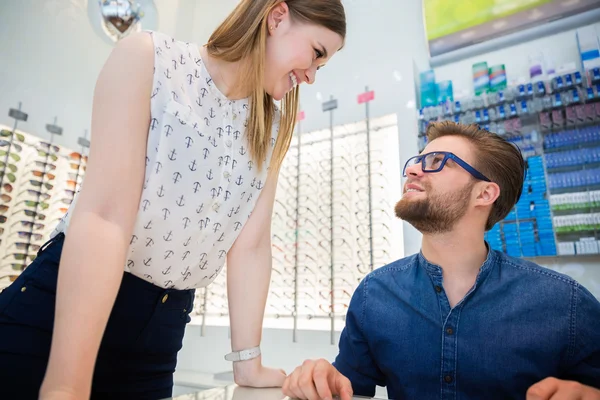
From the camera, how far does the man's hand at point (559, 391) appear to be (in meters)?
0.76

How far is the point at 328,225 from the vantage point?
3.90m

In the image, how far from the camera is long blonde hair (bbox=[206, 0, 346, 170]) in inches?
33.7

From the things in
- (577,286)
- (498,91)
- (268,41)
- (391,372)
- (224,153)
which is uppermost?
(498,91)

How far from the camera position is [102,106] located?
0.63 meters

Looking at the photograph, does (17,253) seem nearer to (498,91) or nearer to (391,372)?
(391,372)

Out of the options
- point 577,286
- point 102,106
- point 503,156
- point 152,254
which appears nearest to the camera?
point 102,106

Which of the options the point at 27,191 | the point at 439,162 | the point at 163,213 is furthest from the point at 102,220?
the point at 27,191

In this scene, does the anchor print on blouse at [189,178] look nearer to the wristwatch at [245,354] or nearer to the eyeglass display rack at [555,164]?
the wristwatch at [245,354]

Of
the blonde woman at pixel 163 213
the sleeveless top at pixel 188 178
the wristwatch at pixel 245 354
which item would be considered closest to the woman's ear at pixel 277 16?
the blonde woman at pixel 163 213

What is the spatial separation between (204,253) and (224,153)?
0.75 ft

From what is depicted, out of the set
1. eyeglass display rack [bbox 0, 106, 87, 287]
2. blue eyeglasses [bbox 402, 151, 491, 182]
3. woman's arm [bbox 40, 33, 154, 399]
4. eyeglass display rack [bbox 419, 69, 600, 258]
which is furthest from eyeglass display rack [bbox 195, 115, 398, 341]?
woman's arm [bbox 40, 33, 154, 399]

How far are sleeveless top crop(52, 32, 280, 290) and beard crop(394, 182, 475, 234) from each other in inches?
30.1

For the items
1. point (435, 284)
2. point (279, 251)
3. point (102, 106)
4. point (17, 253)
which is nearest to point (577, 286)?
point (435, 284)

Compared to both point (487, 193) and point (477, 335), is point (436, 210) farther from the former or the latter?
point (477, 335)
